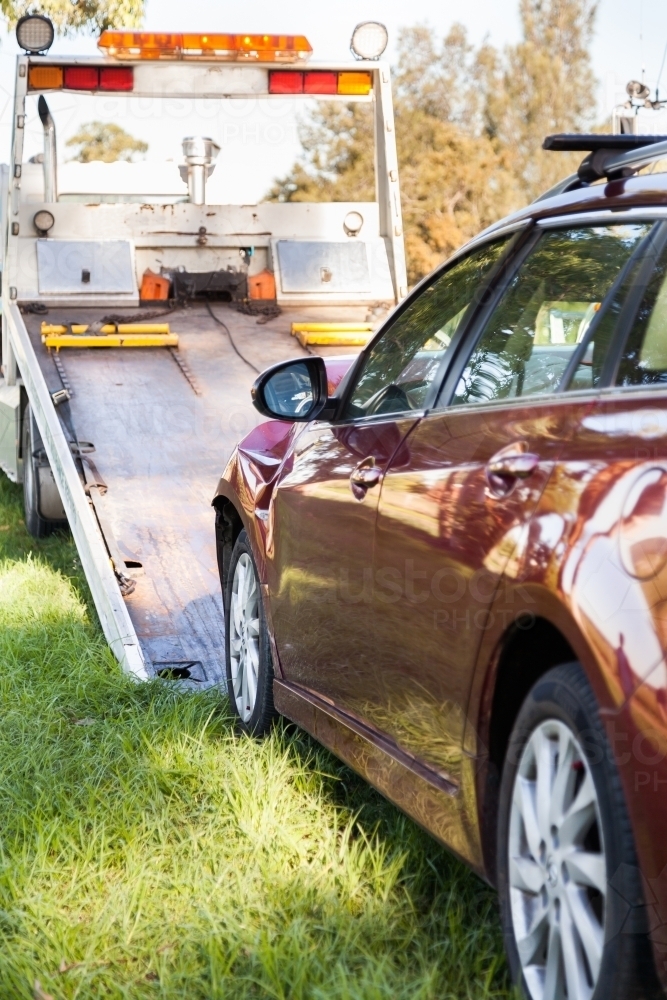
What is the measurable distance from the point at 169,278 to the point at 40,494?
2.07 m

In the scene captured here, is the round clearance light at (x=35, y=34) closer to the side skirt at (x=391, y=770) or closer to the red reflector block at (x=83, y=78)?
the red reflector block at (x=83, y=78)

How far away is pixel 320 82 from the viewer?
960cm

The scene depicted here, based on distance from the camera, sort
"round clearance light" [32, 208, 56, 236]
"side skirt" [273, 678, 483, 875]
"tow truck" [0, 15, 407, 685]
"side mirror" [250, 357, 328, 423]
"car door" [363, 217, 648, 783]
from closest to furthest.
→ "car door" [363, 217, 648, 783] < "side skirt" [273, 678, 483, 875] < "side mirror" [250, 357, 328, 423] < "tow truck" [0, 15, 407, 685] < "round clearance light" [32, 208, 56, 236]

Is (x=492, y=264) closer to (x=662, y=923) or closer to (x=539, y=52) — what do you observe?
(x=662, y=923)

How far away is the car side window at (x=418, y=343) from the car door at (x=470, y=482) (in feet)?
0.52

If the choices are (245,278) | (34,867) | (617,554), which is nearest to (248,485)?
(34,867)

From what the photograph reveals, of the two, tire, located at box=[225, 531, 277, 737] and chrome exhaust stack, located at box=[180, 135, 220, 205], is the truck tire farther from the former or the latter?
tire, located at box=[225, 531, 277, 737]

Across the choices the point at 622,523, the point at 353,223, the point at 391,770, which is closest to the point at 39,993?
the point at 391,770

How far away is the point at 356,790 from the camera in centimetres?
395

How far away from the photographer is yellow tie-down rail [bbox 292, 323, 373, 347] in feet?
28.1

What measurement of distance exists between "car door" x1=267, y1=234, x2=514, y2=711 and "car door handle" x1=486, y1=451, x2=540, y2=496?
593mm

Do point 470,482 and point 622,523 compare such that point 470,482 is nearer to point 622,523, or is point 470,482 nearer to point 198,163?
point 622,523

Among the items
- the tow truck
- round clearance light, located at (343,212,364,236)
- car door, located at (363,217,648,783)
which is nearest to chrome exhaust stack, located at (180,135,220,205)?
the tow truck

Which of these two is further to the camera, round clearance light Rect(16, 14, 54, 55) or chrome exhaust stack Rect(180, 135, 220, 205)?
chrome exhaust stack Rect(180, 135, 220, 205)
